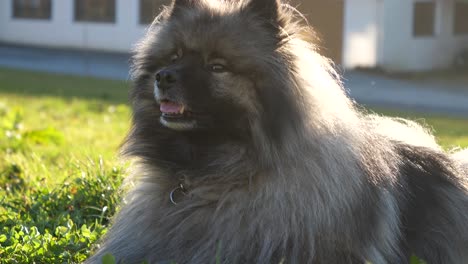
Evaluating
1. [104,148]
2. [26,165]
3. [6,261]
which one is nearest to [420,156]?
[6,261]

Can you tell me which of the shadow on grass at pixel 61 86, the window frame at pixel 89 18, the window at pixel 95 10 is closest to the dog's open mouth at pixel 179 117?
the shadow on grass at pixel 61 86

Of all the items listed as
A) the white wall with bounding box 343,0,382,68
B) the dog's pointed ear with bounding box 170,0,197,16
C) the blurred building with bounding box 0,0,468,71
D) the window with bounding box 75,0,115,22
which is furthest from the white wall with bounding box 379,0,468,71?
the dog's pointed ear with bounding box 170,0,197,16

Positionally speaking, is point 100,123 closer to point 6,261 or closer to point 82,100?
point 82,100

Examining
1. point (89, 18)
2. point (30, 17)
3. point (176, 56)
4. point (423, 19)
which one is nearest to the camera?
point (176, 56)

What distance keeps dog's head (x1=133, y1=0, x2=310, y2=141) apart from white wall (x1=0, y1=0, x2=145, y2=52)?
23.8m

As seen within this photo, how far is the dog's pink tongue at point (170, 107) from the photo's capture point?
4281 mm

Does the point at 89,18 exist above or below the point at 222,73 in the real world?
above

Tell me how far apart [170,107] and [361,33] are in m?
20.1

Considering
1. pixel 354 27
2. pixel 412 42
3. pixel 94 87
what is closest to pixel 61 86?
pixel 94 87

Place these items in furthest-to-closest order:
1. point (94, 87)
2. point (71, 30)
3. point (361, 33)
Result: 1. point (71, 30)
2. point (361, 33)
3. point (94, 87)

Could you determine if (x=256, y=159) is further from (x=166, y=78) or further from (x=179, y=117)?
(x=166, y=78)

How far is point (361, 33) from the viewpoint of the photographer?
78.2 feet

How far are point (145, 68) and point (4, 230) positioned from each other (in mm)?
1440

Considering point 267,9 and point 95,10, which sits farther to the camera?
point 95,10
